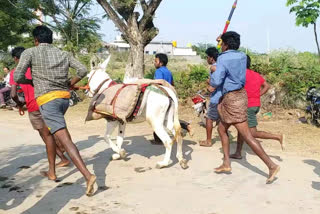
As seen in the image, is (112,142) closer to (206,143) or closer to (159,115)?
(159,115)

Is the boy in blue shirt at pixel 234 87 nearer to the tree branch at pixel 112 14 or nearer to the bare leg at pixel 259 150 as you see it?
the bare leg at pixel 259 150

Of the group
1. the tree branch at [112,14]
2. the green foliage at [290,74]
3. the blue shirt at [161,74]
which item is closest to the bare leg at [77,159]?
the blue shirt at [161,74]

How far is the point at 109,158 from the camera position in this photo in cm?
655

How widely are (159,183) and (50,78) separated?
196cm

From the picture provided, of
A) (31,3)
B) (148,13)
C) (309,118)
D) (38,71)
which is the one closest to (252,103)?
(38,71)

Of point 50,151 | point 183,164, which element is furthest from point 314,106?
point 50,151

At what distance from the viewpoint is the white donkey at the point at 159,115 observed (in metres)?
5.84

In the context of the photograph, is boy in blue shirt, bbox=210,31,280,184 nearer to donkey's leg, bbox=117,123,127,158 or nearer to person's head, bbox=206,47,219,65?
person's head, bbox=206,47,219,65

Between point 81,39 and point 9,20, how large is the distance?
6585 mm

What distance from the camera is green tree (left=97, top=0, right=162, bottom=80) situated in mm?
12594

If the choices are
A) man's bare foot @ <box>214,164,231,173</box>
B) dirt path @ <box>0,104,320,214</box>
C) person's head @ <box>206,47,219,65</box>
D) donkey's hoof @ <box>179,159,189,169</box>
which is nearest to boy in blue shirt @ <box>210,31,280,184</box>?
dirt path @ <box>0,104,320,214</box>

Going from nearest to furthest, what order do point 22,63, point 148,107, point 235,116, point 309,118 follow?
1. point 22,63
2. point 235,116
3. point 148,107
4. point 309,118

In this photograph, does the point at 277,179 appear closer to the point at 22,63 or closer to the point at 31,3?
the point at 22,63

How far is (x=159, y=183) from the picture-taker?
16.8ft
